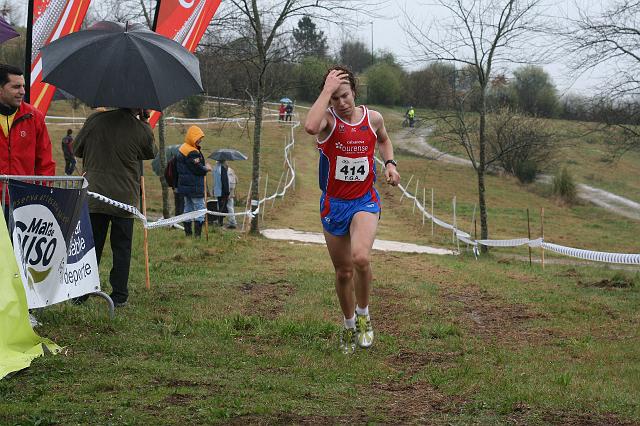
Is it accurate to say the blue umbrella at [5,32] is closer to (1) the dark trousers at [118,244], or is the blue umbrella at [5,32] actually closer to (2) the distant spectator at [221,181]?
(1) the dark trousers at [118,244]

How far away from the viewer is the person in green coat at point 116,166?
783cm

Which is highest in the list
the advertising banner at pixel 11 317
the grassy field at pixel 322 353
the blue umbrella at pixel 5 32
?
the blue umbrella at pixel 5 32

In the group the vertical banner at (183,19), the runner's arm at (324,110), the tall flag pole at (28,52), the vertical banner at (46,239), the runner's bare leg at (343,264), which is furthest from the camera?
the vertical banner at (183,19)

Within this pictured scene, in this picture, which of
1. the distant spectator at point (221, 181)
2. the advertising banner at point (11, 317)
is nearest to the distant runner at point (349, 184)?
the advertising banner at point (11, 317)

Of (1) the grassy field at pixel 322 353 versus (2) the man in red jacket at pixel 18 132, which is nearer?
(1) the grassy field at pixel 322 353

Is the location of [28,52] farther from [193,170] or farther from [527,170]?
[527,170]

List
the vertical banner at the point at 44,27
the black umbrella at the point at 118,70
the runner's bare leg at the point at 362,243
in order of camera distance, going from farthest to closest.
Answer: the vertical banner at the point at 44,27
the black umbrella at the point at 118,70
the runner's bare leg at the point at 362,243

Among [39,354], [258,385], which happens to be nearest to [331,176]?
[258,385]

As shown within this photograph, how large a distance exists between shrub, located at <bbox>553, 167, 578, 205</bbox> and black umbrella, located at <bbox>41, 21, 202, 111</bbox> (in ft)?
122

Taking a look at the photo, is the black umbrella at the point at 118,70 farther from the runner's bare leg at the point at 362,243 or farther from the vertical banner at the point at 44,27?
the runner's bare leg at the point at 362,243

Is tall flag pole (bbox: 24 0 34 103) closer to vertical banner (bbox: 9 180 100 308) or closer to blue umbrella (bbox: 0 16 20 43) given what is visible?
blue umbrella (bbox: 0 16 20 43)

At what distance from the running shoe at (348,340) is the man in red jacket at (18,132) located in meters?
2.77

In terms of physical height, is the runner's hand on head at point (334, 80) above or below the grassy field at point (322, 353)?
above

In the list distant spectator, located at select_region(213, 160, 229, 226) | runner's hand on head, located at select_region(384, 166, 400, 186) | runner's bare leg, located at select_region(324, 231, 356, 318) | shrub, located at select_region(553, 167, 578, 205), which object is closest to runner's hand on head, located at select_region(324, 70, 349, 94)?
runner's hand on head, located at select_region(384, 166, 400, 186)
